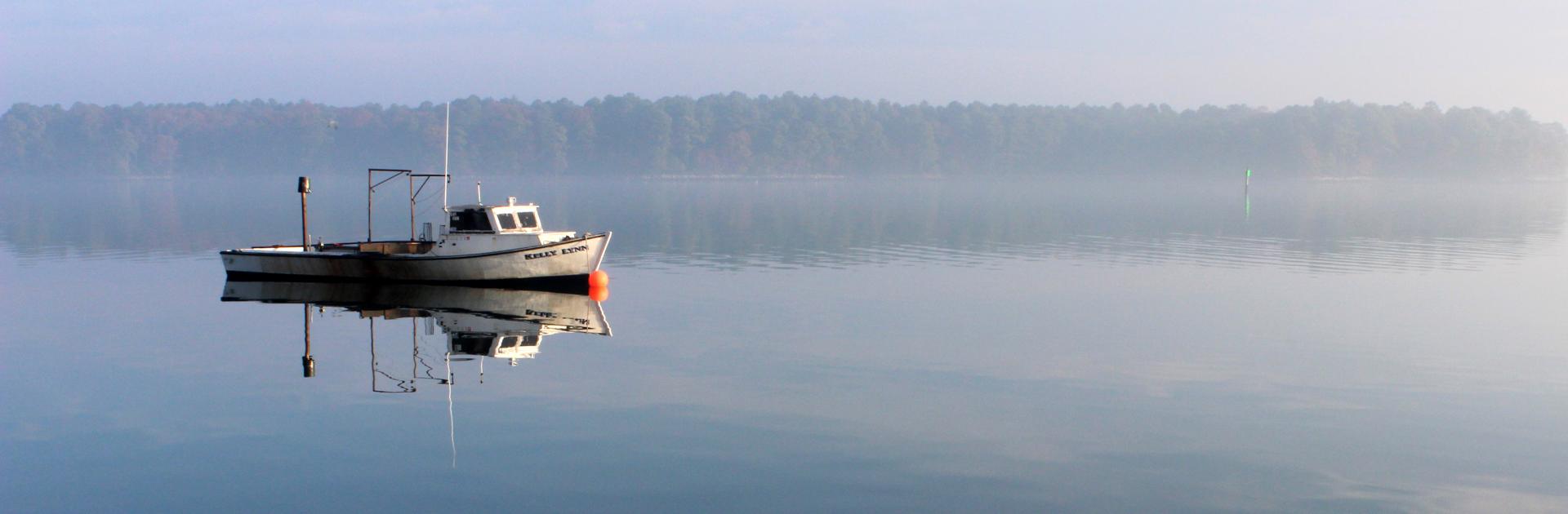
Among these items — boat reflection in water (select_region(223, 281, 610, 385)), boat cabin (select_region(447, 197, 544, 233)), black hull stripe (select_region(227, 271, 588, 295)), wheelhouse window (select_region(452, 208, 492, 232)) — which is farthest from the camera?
wheelhouse window (select_region(452, 208, 492, 232))

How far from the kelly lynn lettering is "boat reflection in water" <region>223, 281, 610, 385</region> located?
3.66 feet

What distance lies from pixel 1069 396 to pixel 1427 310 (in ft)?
61.6

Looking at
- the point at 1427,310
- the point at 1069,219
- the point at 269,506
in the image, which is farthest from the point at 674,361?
the point at 1069,219

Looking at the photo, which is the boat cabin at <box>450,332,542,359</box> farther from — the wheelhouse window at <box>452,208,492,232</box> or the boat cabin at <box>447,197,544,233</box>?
the wheelhouse window at <box>452,208,492,232</box>

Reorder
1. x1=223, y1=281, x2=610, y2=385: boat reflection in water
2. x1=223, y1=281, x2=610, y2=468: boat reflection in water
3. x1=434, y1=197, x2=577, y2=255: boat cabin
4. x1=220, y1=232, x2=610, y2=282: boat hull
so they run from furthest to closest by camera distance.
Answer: x1=434, y1=197, x2=577, y2=255: boat cabin < x1=220, y1=232, x2=610, y2=282: boat hull < x1=223, y1=281, x2=610, y2=385: boat reflection in water < x1=223, y1=281, x2=610, y2=468: boat reflection in water

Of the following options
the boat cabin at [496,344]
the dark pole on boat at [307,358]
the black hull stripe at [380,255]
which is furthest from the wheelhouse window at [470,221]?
the boat cabin at [496,344]

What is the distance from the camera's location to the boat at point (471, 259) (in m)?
43.3

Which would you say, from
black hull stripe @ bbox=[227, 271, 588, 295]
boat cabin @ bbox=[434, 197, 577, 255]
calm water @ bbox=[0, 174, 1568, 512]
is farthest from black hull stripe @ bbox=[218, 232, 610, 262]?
calm water @ bbox=[0, 174, 1568, 512]

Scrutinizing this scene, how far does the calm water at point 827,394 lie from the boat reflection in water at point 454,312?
28 centimetres

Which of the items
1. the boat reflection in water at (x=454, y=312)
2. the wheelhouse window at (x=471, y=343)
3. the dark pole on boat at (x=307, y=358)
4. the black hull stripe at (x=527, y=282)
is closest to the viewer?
the dark pole on boat at (x=307, y=358)

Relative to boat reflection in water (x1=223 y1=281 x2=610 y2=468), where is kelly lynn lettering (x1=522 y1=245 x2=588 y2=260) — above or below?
above

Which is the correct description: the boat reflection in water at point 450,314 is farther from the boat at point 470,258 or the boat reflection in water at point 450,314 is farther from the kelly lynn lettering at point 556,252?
the kelly lynn lettering at point 556,252

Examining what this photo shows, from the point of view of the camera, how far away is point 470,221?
44281mm

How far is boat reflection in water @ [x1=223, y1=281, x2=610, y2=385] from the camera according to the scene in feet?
96.1
